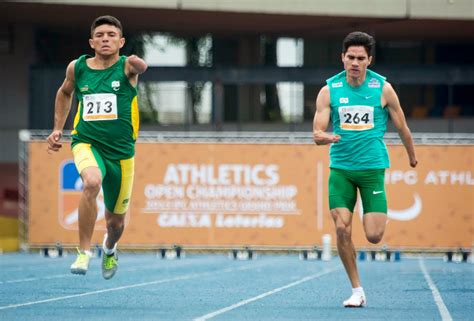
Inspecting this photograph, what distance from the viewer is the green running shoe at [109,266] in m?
11.6

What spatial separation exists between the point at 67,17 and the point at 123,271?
62.5ft

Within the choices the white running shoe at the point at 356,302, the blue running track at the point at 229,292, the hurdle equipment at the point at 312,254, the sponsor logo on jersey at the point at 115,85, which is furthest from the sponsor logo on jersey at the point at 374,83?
the hurdle equipment at the point at 312,254

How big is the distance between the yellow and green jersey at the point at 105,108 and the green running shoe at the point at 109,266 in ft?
4.11

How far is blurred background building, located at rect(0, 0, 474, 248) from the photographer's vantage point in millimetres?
34781

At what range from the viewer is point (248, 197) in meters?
25.5

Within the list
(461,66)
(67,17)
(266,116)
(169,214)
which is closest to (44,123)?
(67,17)

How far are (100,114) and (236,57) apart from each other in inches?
1081

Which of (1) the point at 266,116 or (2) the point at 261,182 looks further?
Result: (1) the point at 266,116

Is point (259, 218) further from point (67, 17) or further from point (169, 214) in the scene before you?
point (67, 17)

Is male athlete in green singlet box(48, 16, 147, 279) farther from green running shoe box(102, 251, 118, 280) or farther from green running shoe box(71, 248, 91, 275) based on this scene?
green running shoe box(102, 251, 118, 280)

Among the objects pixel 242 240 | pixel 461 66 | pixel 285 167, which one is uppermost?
pixel 461 66

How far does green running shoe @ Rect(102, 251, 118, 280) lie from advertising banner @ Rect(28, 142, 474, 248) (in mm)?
13456

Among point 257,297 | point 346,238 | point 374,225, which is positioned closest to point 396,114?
point 374,225

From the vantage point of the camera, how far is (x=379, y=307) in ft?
34.9
